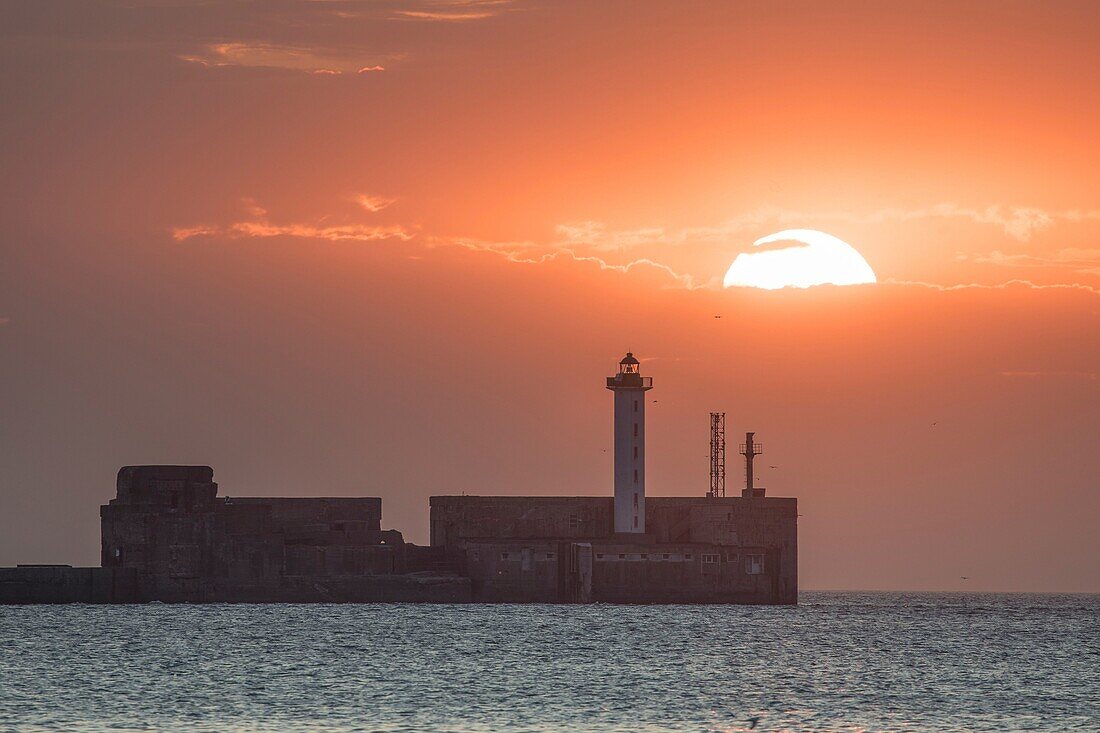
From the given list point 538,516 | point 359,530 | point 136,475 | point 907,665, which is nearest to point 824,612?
point 538,516

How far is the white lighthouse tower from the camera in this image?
14175cm

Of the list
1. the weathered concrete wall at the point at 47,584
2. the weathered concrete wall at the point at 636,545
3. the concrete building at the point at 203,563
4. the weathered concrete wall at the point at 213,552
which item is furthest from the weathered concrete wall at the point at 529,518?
the weathered concrete wall at the point at 47,584

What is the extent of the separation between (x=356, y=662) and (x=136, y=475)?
53.9 m

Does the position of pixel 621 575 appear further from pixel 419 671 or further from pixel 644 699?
pixel 644 699

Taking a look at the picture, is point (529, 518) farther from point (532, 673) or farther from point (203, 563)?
point (532, 673)

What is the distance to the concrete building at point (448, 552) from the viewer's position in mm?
138750

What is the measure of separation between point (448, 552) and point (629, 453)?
631 inches

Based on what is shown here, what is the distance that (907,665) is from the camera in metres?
92.3

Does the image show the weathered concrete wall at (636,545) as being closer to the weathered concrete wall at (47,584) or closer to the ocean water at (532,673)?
the ocean water at (532,673)

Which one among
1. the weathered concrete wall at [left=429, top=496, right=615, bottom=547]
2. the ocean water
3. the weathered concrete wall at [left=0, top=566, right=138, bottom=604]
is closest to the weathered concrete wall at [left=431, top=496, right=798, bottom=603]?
the weathered concrete wall at [left=429, top=496, right=615, bottom=547]

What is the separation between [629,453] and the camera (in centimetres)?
14162

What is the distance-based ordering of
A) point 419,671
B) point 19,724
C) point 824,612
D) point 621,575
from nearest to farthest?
1. point 19,724
2. point 419,671
3. point 621,575
4. point 824,612

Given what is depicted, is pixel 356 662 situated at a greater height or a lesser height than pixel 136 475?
lesser

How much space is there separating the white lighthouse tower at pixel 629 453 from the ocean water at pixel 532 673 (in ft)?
24.7
